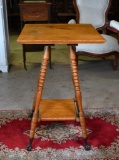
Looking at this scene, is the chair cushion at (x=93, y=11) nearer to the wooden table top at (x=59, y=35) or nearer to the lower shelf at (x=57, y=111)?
the wooden table top at (x=59, y=35)

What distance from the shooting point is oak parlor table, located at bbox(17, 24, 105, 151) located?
1.46 meters

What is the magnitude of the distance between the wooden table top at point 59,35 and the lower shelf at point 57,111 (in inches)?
22.9

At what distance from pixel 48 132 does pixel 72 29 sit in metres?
0.82

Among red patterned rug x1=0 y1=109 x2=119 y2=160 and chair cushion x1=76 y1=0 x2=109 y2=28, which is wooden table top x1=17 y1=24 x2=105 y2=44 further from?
chair cushion x1=76 y1=0 x2=109 y2=28

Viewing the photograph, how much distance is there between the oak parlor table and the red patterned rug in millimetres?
75

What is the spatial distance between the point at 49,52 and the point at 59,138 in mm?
664

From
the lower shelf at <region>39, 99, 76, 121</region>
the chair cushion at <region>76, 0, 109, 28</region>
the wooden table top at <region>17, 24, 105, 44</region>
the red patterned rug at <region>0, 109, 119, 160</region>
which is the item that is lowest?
the red patterned rug at <region>0, 109, 119, 160</region>

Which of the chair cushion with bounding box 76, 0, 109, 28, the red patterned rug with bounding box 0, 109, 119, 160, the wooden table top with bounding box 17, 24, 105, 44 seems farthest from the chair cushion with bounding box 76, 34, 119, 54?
the wooden table top with bounding box 17, 24, 105, 44

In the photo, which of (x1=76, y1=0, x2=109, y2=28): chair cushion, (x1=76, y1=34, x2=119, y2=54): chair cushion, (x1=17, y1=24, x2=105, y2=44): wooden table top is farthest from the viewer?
(x1=76, y1=0, x2=109, y2=28): chair cushion

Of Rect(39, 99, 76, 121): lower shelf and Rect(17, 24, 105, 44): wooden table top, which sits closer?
Rect(17, 24, 105, 44): wooden table top

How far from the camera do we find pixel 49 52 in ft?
5.42

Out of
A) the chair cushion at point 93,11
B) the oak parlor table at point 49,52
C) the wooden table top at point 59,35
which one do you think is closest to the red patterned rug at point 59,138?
the oak parlor table at point 49,52

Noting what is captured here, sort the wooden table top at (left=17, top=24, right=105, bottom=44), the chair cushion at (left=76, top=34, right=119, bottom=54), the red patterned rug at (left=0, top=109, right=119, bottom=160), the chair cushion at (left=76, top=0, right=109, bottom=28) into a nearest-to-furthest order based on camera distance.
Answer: the wooden table top at (left=17, top=24, right=105, bottom=44) → the red patterned rug at (left=0, top=109, right=119, bottom=160) → the chair cushion at (left=76, top=34, right=119, bottom=54) → the chair cushion at (left=76, top=0, right=109, bottom=28)

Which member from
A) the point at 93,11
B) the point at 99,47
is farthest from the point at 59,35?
the point at 93,11
